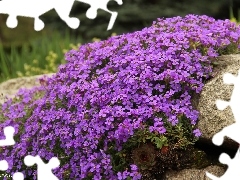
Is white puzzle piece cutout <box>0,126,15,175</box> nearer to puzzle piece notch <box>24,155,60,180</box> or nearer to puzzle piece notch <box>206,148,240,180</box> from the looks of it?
puzzle piece notch <box>24,155,60,180</box>

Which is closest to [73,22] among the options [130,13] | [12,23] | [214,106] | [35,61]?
[12,23]

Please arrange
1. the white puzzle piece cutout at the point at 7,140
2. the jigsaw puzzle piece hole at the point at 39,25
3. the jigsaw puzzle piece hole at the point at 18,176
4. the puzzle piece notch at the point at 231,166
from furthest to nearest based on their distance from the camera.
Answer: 1. the jigsaw puzzle piece hole at the point at 39,25
2. the white puzzle piece cutout at the point at 7,140
3. the jigsaw puzzle piece hole at the point at 18,176
4. the puzzle piece notch at the point at 231,166

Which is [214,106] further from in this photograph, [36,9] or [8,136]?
[36,9]

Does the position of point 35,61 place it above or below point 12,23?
below

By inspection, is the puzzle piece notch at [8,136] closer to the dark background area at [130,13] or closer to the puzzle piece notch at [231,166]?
the puzzle piece notch at [231,166]

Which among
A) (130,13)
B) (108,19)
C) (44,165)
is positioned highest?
(44,165)

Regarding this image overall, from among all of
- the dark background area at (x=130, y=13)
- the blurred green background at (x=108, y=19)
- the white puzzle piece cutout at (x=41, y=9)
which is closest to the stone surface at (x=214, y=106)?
the white puzzle piece cutout at (x=41, y=9)

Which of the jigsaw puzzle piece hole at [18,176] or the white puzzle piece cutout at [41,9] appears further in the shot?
the white puzzle piece cutout at [41,9]
